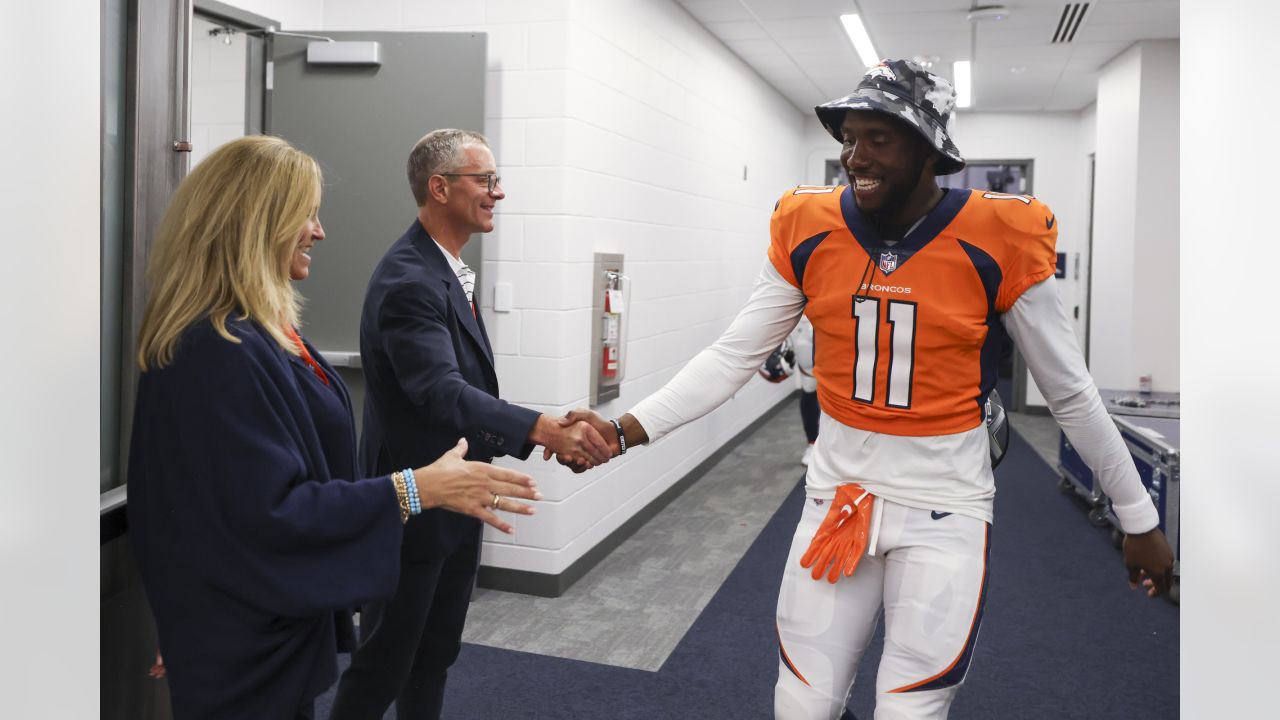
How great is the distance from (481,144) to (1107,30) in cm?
489

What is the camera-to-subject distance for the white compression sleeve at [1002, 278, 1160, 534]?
1900 millimetres

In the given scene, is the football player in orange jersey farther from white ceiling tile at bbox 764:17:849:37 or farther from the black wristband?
white ceiling tile at bbox 764:17:849:37

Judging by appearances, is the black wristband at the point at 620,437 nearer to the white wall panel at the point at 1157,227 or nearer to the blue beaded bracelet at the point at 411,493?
the blue beaded bracelet at the point at 411,493

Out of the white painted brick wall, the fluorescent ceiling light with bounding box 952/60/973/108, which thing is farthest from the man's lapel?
the fluorescent ceiling light with bounding box 952/60/973/108

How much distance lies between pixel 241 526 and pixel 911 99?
1335 mm

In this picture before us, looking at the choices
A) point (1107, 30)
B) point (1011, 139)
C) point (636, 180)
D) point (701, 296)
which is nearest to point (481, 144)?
point (636, 180)

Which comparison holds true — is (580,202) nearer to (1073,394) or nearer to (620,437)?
(620,437)

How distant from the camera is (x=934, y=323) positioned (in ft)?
6.17

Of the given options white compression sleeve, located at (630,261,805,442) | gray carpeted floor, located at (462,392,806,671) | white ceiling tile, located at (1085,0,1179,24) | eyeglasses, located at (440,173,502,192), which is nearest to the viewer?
white compression sleeve, located at (630,261,805,442)

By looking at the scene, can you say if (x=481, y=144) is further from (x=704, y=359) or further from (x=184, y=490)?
(x=184, y=490)

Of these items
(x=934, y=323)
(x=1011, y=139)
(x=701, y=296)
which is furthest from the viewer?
(x=1011, y=139)

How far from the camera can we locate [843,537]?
188 cm

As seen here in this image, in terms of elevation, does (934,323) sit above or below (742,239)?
below

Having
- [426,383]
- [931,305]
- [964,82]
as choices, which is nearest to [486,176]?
[426,383]
